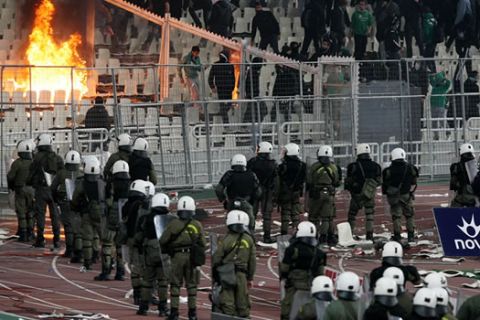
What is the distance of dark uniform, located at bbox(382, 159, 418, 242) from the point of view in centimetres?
3591

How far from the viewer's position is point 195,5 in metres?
49.3

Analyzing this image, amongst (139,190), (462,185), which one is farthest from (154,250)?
(462,185)

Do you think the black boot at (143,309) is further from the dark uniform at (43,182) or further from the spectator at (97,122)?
the spectator at (97,122)

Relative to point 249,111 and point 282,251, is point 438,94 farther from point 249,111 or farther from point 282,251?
point 282,251

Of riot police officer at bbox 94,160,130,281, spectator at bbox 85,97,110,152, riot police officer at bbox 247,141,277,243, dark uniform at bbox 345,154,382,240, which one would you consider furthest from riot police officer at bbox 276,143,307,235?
spectator at bbox 85,97,110,152

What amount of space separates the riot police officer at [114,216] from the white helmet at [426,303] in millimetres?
10206

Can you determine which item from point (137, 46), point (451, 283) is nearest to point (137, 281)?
point (451, 283)

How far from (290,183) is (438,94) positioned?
6.35m

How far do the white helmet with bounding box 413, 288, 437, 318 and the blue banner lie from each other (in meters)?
7.85

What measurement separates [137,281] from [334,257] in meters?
6.48

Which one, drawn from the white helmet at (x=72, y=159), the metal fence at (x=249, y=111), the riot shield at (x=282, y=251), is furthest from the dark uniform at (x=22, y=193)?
the riot shield at (x=282, y=251)

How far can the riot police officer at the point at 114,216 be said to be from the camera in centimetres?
3219

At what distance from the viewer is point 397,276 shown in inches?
957

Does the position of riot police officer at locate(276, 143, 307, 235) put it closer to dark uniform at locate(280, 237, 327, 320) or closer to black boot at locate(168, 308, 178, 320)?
black boot at locate(168, 308, 178, 320)
